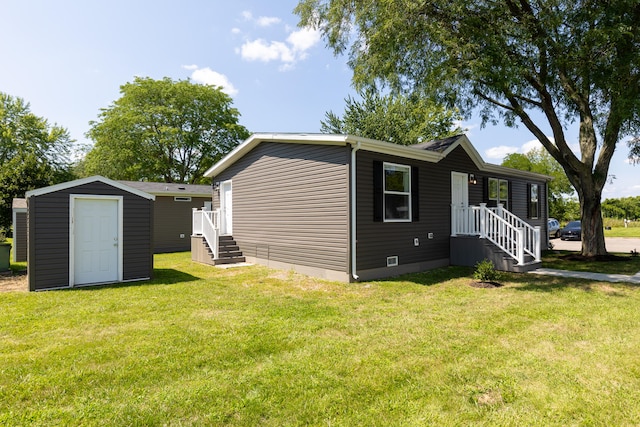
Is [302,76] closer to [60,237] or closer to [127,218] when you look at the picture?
[127,218]

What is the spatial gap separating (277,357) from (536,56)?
971cm

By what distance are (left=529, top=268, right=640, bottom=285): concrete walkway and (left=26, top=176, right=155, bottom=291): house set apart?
9.80 m

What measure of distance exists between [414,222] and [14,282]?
954 centimetres

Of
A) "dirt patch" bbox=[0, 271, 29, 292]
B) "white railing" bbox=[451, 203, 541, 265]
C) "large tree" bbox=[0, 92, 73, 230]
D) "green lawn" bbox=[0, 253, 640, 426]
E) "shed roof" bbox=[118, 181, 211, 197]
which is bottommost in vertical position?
"green lawn" bbox=[0, 253, 640, 426]

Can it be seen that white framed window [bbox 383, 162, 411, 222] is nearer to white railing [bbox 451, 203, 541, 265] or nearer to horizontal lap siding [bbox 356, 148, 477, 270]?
horizontal lap siding [bbox 356, 148, 477, 270]

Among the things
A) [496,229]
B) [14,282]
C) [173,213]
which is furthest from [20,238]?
[496,229]

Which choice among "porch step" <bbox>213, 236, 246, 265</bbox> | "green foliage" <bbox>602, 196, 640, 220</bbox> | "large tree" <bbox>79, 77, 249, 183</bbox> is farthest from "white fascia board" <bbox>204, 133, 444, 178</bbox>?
"green foliage" <bbox>602, 196, 640, 220</bbox>

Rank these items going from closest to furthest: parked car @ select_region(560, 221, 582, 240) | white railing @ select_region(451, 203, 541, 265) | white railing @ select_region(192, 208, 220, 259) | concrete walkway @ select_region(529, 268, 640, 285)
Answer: concrete walkway @ select_region(529, 268, 640, 285) → white railing @ select_region(451, 203, 541, 265) → white railing @ select_region(192, 208, 220, 259) → parked car @ select_region(560, 221, 582, 240)

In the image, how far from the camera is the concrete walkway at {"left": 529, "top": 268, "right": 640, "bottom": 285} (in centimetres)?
766

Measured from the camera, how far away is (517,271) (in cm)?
862

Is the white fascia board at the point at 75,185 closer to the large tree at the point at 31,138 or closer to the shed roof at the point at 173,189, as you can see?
the shed roof at the point at 173,189

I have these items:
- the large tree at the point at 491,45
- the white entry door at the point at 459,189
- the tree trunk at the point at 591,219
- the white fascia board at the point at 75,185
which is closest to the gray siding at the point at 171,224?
the white fascia board at the point at 75,185

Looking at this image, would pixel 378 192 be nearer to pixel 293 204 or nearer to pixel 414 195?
pixel 414 195

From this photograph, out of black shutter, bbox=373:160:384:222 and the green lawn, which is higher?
black shutter, bbox=373:160:384:222
